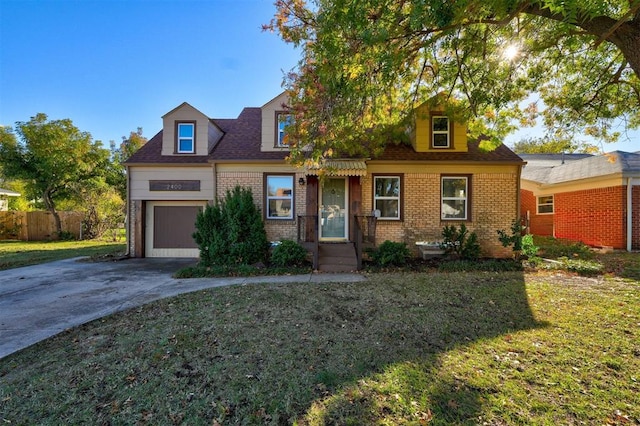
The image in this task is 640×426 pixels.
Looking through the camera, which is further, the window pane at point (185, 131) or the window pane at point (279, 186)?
the window pane at point (185, 131)

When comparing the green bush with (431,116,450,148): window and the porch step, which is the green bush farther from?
(431,116,450,148): window

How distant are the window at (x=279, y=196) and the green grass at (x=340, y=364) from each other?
5152mm

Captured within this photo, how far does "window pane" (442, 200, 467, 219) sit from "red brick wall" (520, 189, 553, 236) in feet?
28.2

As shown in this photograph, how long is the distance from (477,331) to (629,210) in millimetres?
12177

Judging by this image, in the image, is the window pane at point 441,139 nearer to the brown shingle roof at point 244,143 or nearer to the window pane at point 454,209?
the window pane at point 454,209

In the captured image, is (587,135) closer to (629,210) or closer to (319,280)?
(629,210)

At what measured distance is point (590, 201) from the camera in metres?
12.6

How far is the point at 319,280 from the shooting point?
7344 mm

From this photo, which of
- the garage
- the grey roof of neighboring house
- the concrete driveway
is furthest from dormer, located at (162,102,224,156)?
the grey roof of neighboring house

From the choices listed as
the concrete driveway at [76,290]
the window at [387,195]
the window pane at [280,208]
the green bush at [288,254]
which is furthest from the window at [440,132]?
the green bush at [288,254]

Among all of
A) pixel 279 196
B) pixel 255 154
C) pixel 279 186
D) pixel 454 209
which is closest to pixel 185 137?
pixel 255 154

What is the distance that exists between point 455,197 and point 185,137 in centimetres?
1056

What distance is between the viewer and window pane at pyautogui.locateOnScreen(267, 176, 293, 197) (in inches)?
408

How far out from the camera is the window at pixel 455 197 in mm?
10195
